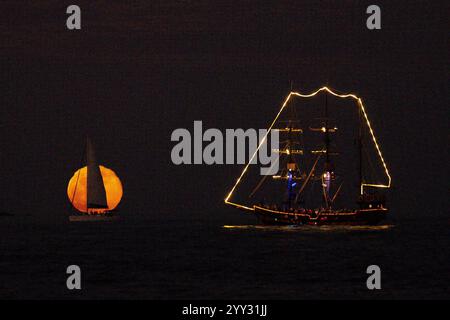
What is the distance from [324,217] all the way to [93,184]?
5354 cm

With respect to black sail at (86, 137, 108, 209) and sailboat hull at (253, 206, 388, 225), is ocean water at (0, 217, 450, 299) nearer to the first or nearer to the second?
sailboat hull at (253, 206, 388, 225)

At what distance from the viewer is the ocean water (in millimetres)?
59625

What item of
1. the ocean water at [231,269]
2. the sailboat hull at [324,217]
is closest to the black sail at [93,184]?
the sailboat hull at [324,217]

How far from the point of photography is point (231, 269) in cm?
7750

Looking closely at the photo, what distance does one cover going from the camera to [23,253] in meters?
101

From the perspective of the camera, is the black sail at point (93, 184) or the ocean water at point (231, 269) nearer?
the ocean water at point (231, 269)

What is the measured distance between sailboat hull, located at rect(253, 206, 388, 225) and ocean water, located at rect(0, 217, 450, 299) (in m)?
28.4

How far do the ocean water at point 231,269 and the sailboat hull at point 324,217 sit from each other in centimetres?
2837

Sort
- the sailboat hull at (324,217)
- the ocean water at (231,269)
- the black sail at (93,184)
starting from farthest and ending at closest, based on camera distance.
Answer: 1. the black sail at (93,184)
2. the sailboat hull at (324,217)
3. the ocean water at (231,269)

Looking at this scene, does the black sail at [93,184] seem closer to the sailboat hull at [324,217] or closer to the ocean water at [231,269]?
the sailboat hull at [324,217]

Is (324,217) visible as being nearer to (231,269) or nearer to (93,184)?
(93,184)

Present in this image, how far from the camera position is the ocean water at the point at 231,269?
5962cm

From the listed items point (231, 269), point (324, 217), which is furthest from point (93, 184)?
point (231, 269)
